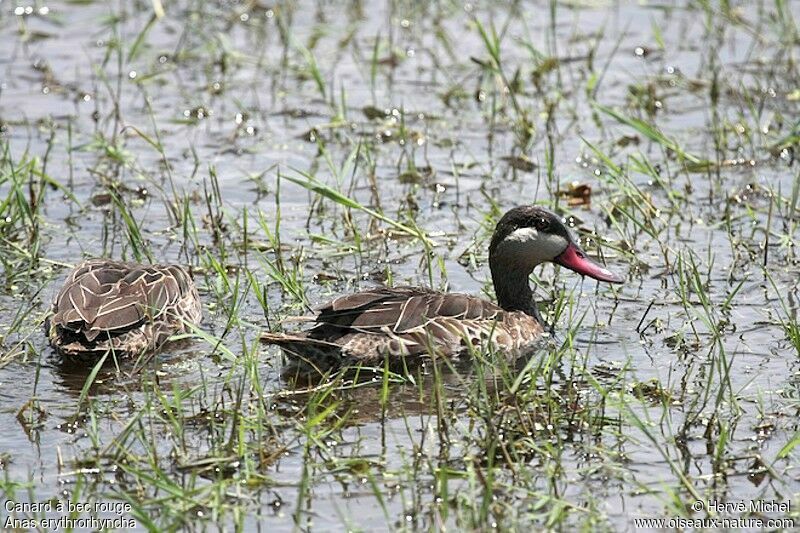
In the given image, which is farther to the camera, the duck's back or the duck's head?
the duck's head

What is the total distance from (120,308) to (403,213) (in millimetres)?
2740

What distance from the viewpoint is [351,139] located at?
11.9 meters

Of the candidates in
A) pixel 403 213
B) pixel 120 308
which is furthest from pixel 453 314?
pixel 403 213

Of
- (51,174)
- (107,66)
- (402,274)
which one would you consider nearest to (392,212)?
(402,274)

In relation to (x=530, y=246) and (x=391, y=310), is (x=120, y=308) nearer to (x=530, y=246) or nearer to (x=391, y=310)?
(x=391, y=310)

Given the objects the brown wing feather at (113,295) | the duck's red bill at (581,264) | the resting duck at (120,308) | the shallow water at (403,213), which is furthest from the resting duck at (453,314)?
the brown wing feather at (113,295)

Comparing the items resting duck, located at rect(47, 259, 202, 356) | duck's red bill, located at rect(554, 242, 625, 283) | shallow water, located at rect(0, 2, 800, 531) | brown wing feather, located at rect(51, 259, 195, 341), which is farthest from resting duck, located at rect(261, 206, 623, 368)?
brown wing feather, located at rect(51, 259, 195, 341)

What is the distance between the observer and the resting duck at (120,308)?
8578mm

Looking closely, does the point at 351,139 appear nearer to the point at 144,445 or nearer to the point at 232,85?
the point at 232,85

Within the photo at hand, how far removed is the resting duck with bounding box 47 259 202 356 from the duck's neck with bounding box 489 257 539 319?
1.82 metres

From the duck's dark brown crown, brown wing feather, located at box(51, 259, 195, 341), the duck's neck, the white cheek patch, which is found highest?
the duck's dark brown crown

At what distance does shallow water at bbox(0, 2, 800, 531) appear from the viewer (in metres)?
7.03

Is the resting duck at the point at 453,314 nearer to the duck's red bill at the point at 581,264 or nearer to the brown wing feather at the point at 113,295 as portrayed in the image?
the duck's red bill at the point at 581,264

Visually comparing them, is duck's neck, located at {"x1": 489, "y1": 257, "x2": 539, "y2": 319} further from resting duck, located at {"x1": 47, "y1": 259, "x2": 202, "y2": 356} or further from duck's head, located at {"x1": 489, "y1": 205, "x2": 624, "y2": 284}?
resting duck, located at {"x1": 47, "y1": 259, "x2": 202, "y2": 356}
